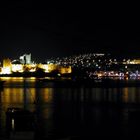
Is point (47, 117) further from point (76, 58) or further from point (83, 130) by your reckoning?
point (76, 58)

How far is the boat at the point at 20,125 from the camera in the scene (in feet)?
35.1

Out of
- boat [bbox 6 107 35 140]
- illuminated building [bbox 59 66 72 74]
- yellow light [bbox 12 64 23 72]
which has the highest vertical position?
yellow light [bbox 12 64 23 72]

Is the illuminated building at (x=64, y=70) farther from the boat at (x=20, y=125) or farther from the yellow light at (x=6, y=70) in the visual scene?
the boat at (x=20, y=125)

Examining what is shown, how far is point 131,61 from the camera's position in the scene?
95.2m

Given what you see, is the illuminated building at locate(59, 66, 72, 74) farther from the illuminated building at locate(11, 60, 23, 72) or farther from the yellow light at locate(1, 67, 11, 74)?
the yellow light at locate(1, 67, 11, 74)

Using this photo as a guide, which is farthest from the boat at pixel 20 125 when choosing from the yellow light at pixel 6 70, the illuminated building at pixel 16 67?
the illuminated building at pixel 16 67

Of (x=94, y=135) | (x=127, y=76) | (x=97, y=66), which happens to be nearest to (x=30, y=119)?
(x=94, y=135)

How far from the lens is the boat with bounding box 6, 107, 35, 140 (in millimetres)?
10688

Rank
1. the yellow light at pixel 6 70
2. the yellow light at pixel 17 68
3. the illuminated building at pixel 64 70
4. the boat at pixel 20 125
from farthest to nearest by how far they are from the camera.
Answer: the yellow light at pixel 17 68, the yellow light at pixel 6 70, the illuminated building at pixel 64 70, the boat at pixel 20 125

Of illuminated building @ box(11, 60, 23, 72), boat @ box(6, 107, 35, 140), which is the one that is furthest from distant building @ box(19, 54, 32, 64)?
boat @ box(6, 107, 35, 140)

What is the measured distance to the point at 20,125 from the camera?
40.0 feet

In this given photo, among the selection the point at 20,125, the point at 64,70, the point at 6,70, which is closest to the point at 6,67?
the point at 6,70

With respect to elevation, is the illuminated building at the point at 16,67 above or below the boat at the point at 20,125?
above

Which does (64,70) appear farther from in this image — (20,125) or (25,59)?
(20,125)
